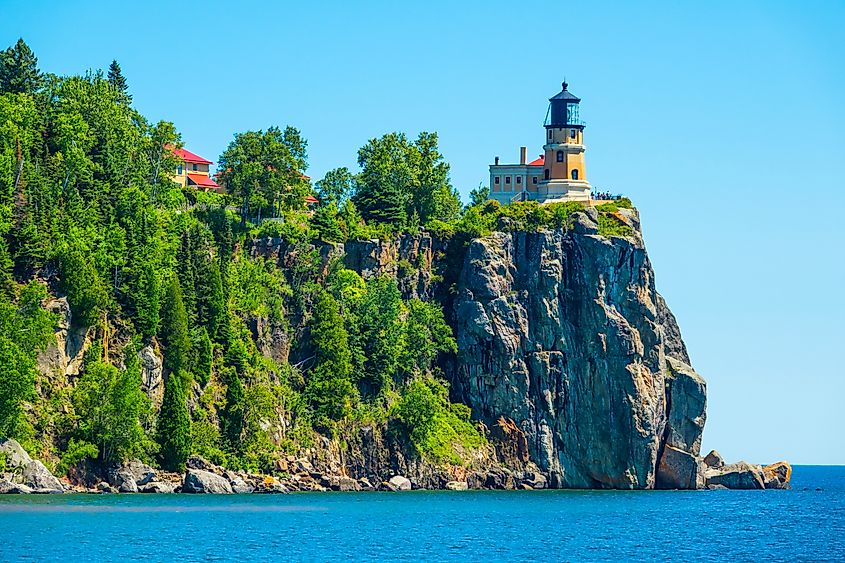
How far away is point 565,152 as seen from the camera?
162m

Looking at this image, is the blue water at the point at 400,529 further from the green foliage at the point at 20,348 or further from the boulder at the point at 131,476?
the green foliage at the point at 20,348

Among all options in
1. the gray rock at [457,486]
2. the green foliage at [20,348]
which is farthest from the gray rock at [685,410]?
the green foliage at [20,348]

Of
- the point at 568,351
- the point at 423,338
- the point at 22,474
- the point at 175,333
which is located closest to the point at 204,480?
the point at 175,333

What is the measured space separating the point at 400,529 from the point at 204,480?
2699 centimetres

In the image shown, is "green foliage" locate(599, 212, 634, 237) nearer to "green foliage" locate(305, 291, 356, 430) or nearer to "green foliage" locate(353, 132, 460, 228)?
"green foliage" locate(353, 132, 460, 228)

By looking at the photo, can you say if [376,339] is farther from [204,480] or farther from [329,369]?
[204,480]

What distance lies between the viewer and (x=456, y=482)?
141750 mm

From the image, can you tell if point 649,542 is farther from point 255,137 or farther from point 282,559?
point 255,137

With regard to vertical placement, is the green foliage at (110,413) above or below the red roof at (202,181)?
below

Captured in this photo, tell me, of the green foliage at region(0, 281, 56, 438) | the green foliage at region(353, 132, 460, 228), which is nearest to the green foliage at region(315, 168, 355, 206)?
the green foliage at region(353, 132, 460, 228)

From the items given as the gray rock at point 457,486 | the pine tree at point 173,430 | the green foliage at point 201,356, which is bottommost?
the gray rock at point 457,486

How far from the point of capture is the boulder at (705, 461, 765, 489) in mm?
162875

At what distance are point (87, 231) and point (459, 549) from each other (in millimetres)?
52016

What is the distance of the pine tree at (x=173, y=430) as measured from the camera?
4754 inches
